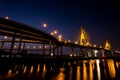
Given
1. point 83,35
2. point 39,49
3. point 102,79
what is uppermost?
point 83,35

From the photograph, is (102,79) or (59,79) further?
(102,79)

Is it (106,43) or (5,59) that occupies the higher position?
(106,43)

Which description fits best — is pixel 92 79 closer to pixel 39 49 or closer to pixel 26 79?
pixel 26 79

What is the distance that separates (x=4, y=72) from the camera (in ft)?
110

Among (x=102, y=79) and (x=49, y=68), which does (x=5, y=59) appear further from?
(x=102, y=79)

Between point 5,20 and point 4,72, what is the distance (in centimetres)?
1420

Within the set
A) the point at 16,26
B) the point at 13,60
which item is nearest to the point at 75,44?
the point at 16,26

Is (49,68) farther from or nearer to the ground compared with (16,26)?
nearer to the ground

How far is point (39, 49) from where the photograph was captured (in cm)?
9094

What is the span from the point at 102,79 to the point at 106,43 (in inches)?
4631

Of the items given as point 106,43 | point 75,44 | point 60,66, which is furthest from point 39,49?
point 106,43

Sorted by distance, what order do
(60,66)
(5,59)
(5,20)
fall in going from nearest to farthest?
(5,59), (5,20), (60,66)

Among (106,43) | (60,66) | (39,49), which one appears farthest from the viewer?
(106,43)

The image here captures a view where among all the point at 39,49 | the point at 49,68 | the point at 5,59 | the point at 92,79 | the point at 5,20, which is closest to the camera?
the point at 5,59
